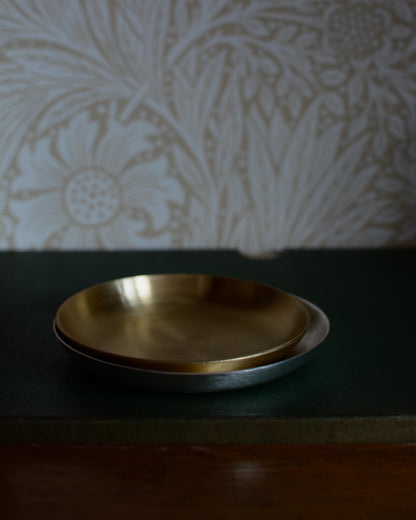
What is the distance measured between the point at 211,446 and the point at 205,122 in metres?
0.66

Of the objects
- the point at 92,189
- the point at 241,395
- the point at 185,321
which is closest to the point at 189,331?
the point at 185,321

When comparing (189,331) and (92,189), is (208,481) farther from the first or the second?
(92,189)

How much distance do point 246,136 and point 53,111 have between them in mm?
362

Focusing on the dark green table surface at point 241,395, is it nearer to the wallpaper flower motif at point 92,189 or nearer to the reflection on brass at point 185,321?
the reflection on brass at point 185,321

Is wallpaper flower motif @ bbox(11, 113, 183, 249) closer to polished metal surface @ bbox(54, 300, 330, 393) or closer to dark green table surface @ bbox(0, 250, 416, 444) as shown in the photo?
dark green table surface @ bbox(0, 250, 416, 444)

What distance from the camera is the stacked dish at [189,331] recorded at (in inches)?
17.2

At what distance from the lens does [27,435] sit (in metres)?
0.41

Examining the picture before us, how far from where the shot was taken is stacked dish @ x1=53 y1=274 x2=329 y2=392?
0.44m

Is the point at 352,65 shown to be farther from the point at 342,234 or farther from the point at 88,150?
the point at 88,150

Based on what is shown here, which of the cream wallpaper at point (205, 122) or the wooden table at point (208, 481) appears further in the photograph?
the cream wallpaper at point (205, 122)

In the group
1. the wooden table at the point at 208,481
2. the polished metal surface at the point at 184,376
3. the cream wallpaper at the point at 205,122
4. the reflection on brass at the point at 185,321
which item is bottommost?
the wooden table at the point at 208,481

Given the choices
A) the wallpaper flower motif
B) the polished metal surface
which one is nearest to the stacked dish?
the polished metal surface

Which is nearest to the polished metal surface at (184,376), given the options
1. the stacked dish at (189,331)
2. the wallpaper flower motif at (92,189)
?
the stacked dish at (189,331)

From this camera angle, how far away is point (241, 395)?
46 centimetres
